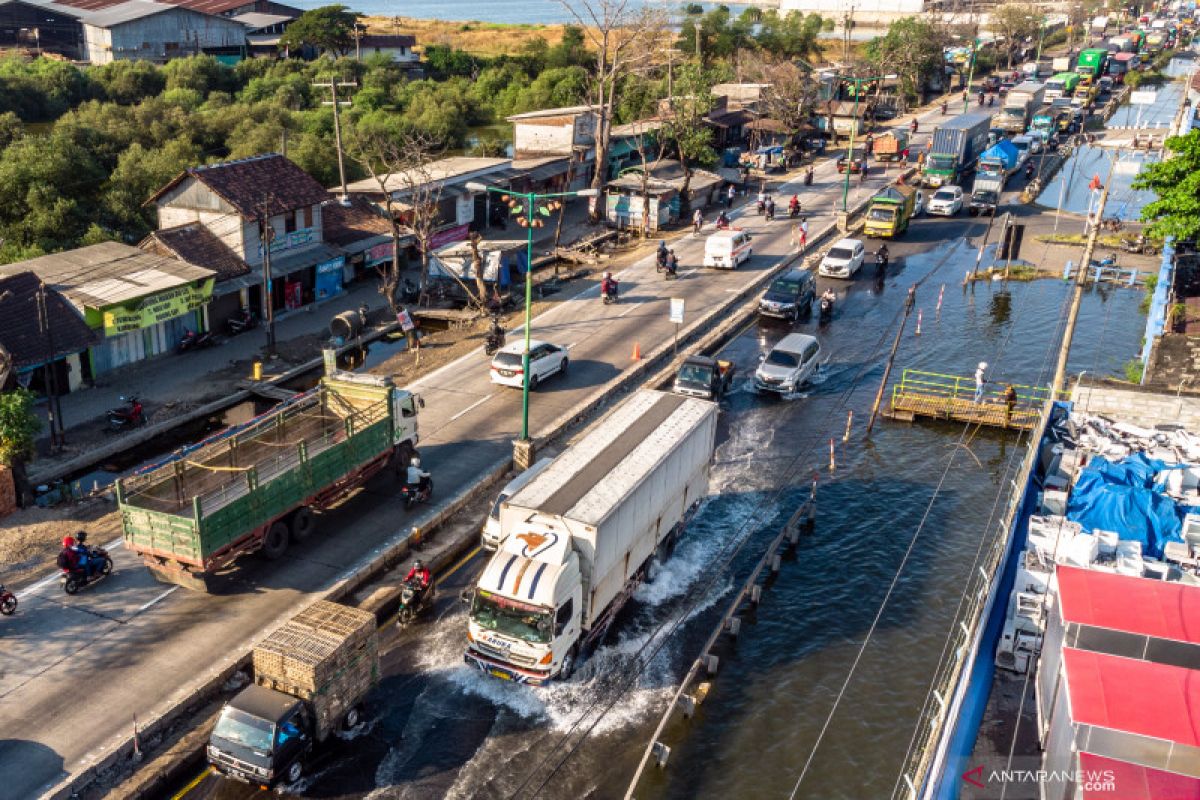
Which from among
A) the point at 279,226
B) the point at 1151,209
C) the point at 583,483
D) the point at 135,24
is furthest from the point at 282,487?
the point at 135,24

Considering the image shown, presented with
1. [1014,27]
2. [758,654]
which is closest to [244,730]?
[758,654]

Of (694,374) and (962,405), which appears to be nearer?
(694,374)

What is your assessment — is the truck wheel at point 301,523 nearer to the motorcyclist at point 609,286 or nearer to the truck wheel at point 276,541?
the truck wheel at point 276,541

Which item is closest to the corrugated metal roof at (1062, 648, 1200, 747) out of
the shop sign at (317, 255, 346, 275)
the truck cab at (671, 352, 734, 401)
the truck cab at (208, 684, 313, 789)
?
the truck cab at (208, 684, 313, 789)

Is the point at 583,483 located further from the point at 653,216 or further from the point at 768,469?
the point at 653,216

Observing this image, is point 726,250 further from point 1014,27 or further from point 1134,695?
point 1014,27

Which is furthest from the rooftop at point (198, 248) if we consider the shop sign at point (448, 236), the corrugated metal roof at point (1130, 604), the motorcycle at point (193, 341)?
the corrugated metal roof at point (1130, 604)
